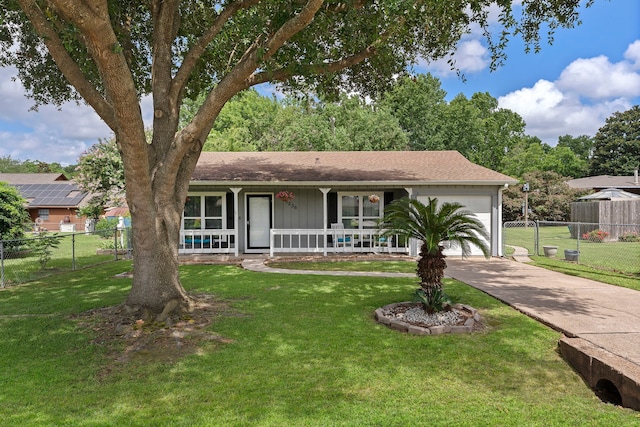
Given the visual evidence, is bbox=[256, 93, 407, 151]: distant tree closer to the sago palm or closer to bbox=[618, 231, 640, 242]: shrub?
bbox=[618, 231, 640, 242]: shrub

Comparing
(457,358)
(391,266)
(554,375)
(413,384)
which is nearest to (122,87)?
(413,384)

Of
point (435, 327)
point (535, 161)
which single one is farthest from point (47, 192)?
point (535, 161)

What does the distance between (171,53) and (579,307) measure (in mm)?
8305

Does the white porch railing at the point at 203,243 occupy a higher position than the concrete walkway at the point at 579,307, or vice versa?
the white porch railing at the point at 203,243

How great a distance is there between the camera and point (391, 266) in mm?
11219

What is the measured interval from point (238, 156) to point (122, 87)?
39.2 ft

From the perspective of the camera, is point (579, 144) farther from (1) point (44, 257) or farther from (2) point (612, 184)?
(1) point (44, 257)

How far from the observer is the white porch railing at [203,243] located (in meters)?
13.3

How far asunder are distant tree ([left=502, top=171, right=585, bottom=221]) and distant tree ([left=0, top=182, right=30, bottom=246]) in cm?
2817

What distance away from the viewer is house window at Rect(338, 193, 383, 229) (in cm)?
1401

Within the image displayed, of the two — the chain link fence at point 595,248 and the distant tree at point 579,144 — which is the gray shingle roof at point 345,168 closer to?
the chain link fence at point 595,248

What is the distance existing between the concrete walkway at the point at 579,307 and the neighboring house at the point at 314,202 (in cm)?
239

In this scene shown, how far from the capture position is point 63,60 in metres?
5.29

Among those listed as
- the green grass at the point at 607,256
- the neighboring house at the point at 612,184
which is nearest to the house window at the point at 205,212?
the green grass at the point at 607,256
